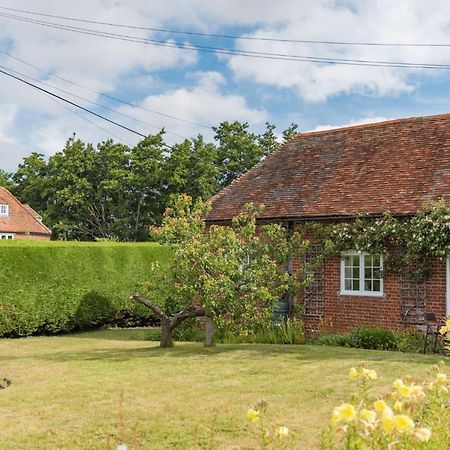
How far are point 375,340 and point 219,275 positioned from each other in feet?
13.6

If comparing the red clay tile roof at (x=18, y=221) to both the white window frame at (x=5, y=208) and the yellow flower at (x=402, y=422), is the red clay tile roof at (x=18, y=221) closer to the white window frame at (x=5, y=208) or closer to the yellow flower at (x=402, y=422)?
the white window frame at (x=5, y=208)


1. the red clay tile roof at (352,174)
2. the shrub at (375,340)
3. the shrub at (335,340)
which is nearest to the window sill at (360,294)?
the shrub at (335,340)

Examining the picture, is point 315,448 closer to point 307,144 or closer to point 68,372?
point 68,372

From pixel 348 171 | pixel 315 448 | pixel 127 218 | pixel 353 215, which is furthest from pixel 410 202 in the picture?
pixel 127 218

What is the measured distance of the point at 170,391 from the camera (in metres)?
10.0

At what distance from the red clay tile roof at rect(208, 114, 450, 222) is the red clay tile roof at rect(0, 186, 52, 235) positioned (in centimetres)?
3643

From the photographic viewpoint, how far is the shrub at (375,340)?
15.1 m

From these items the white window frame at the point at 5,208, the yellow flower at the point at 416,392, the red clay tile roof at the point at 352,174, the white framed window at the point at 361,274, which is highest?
the white window frame at the point at 5,208

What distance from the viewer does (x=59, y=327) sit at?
65.2ft

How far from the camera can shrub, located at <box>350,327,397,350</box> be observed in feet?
49.6

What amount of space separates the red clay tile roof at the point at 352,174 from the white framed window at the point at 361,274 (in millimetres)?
1258

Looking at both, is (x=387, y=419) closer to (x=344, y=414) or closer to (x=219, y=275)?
(x=344, y=414)

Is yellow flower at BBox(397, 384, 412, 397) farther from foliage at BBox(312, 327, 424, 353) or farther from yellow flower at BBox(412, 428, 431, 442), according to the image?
foliage at BBox(312, 327, 424, 353)

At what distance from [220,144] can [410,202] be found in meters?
42.7
